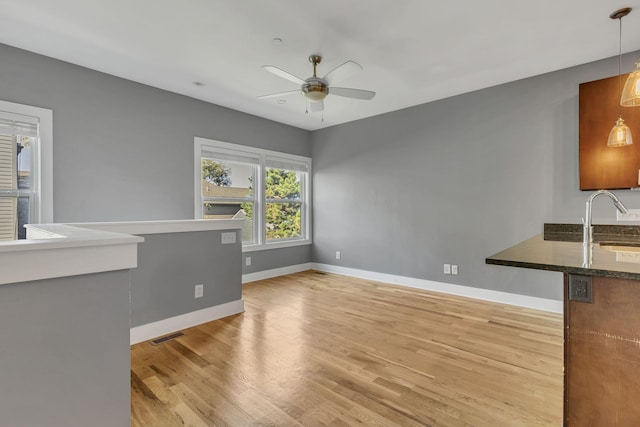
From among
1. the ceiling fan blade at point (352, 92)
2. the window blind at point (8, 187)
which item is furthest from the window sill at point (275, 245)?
the ceiling fan blade at point (352, 92)

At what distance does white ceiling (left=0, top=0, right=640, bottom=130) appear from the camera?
2.26 metres

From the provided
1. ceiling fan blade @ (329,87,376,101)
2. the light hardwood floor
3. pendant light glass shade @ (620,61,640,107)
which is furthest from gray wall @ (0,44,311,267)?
pendant light glass shade @ (620,61,640,107)

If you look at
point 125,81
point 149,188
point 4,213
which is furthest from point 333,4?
point 4,213

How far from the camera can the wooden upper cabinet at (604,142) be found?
2.81 m

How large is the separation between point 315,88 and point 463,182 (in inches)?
94.4

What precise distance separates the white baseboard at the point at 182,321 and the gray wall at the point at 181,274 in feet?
0.13

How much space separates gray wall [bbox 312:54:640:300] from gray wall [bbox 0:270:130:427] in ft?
12.8

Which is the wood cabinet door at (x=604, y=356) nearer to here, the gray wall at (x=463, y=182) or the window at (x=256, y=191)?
the gray wall at (x=463, y=182)

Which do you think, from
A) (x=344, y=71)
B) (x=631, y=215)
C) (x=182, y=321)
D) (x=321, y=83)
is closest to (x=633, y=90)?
(x=631, y=215)

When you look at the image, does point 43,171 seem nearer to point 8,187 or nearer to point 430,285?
point 8,187

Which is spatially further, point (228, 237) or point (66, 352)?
point (228, 237)

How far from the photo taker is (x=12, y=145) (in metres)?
2.86

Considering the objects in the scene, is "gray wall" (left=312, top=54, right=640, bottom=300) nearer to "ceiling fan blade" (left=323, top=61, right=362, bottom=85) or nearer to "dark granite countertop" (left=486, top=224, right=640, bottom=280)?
"dark granite countertop" (left=486, top=224, right=640, bottom=280)

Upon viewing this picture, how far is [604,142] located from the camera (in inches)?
116
